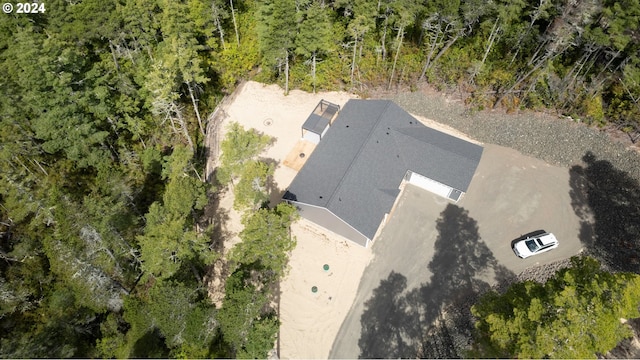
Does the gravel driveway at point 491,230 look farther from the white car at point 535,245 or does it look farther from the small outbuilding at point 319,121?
the small outbuilding at point 319,121

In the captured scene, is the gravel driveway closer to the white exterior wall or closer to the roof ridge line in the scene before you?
the white exterior wall

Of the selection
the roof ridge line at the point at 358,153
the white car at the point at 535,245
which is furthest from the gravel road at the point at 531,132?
the white car at the point at 535,245

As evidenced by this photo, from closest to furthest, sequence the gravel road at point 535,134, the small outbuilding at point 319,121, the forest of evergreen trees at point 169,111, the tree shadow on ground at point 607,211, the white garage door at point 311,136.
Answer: the forest of evergreen trees at point 169,111 < the tree shadow on ground at point 607,211 < the gravel road at point 535,134 < the small outbuilding at point 319,121 < the white garage door at point 311,136

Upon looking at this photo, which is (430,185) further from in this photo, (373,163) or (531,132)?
(531,132)

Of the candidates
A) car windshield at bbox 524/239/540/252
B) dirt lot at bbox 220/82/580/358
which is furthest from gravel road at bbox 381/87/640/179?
car windshield at bbox 524/239/540/252

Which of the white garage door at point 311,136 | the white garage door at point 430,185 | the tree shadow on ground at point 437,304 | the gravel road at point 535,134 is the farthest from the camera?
the white garage door at point 311,136
